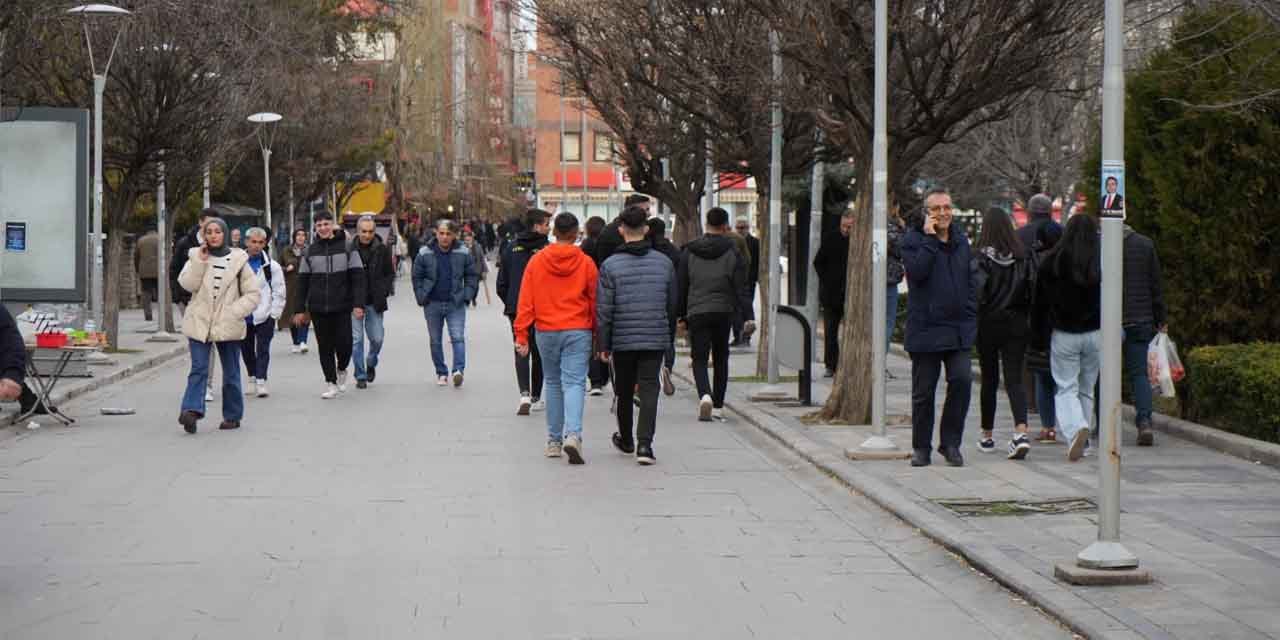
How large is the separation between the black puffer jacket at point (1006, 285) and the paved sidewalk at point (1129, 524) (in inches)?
40.6

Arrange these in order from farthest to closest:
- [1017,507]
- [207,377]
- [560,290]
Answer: [207,377] < [560,290] < [1017,507]

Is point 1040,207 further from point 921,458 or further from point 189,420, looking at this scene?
point 189,420

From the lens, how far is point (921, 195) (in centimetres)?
3438

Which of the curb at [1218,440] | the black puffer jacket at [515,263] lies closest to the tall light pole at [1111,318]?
the curb at [1218,440]

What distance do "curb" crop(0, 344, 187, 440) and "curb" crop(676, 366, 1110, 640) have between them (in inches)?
249

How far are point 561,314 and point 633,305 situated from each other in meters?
0.52

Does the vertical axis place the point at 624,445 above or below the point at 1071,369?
below

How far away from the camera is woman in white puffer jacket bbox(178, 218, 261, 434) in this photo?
15.8 meters

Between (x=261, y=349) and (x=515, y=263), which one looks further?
(x=261, y=349)

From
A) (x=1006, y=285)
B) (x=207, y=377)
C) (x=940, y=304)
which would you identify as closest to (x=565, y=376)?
(x=940, y=304)

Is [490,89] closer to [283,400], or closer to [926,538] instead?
[283,400]

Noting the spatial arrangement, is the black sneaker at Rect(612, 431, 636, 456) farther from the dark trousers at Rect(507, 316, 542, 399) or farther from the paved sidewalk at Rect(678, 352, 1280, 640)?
the dark trousers at Rect(507, 316, 542, 399)

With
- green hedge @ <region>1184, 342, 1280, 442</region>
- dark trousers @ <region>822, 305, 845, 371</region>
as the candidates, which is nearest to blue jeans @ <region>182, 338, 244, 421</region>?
dark trousers @ <region>822, 305, 845, 371</region>

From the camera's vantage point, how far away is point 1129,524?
34.3 feet
